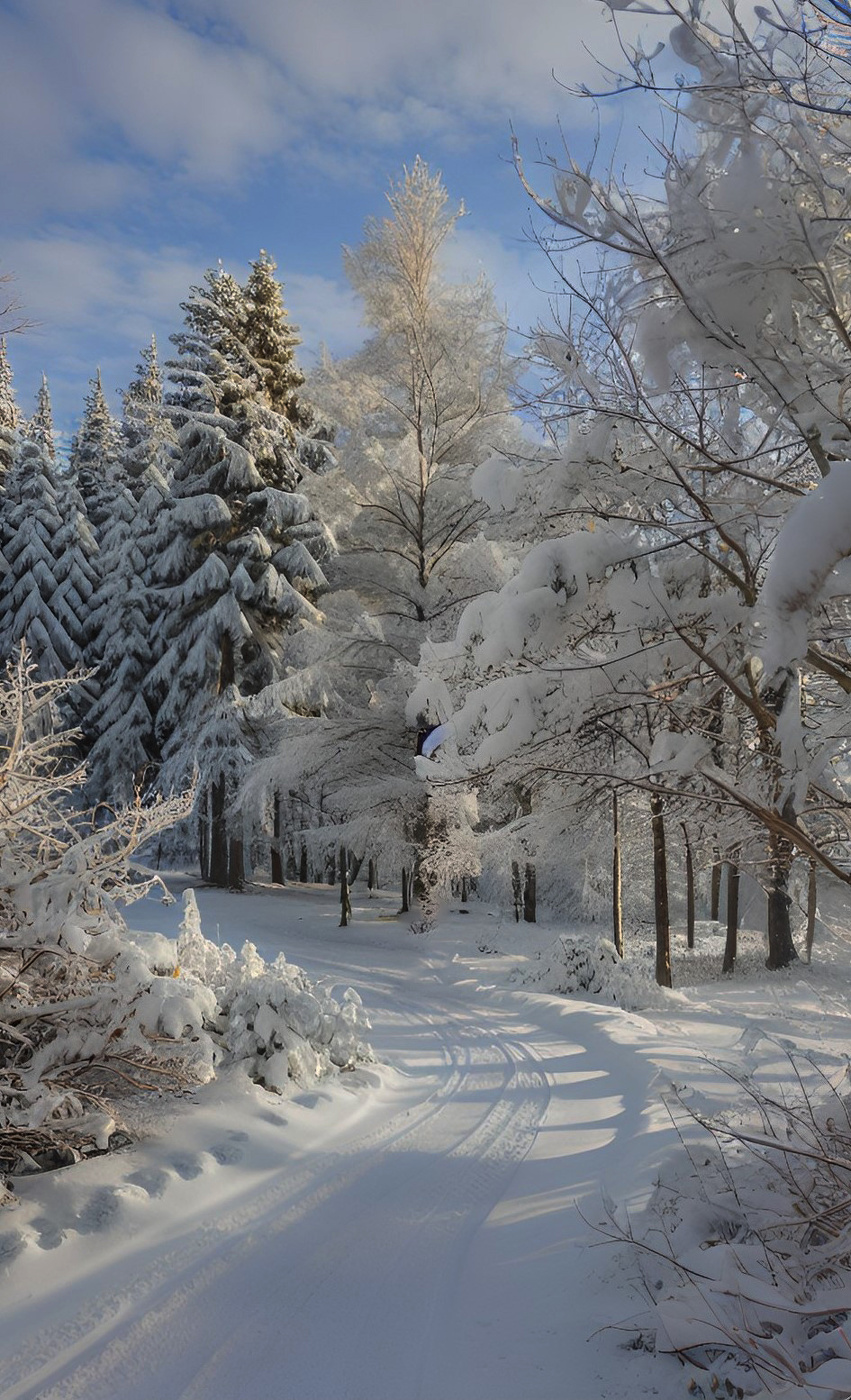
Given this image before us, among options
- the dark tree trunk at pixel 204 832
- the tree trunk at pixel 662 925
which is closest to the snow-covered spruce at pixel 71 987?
the tree trunk at pixel 662 925

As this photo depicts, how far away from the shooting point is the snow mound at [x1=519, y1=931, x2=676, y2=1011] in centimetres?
1166

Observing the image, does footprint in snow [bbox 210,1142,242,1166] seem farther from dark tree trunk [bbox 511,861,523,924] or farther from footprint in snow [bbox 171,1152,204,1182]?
dark tree trunk [bbox 511,861,523,924]

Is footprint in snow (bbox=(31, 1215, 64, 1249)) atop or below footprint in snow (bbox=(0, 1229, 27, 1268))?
below

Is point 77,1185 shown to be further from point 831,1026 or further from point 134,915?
point 134,915

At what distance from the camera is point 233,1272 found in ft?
12.4

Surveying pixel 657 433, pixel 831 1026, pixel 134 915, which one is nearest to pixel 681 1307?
pixel 657 433

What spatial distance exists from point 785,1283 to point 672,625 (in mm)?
2383

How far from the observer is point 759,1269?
289 centimetres

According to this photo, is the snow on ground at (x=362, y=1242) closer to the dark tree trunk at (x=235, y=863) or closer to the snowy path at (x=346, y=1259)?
the snowy path at (x=346, y=1259)

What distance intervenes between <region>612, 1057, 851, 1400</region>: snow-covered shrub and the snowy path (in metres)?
0.30

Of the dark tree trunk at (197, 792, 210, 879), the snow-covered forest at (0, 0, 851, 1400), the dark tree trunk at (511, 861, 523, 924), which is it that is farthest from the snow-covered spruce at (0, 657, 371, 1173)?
the dark tree trunk at (511, 861, 523, 924)

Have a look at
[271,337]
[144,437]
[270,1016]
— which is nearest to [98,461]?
[144,437]

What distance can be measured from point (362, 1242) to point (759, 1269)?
2.04m

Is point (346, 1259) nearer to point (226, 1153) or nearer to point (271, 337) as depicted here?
point (226, 1153)
